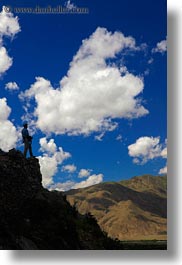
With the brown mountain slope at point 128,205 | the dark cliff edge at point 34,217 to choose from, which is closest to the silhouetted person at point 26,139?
the dark cliff edge at point 34,217

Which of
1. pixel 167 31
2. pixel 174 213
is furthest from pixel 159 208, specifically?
pixel 167 31

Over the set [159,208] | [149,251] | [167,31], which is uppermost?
[167,31]

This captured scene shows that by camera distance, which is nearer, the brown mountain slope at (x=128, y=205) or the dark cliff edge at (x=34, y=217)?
the dark cliff edge at (x=34, y=217)

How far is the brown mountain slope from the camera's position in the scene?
1411cm

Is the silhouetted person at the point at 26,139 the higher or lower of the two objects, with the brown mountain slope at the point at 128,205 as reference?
higher

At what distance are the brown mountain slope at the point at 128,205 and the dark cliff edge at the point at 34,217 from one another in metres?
0.41

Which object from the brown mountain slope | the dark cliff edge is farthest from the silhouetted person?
the brown mountain slope

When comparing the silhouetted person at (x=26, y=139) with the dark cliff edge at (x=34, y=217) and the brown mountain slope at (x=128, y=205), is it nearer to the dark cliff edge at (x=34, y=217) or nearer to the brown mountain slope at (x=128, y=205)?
the dark cliff edge at (x=34, y=217)

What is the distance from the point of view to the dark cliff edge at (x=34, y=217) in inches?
547

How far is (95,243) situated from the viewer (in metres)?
14.8

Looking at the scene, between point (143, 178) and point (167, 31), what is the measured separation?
326 centimetres

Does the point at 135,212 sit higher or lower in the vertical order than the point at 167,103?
lower

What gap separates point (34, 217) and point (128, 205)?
240 centimetres

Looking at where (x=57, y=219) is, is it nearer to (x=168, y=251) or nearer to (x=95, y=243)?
(x=95, y=243)
